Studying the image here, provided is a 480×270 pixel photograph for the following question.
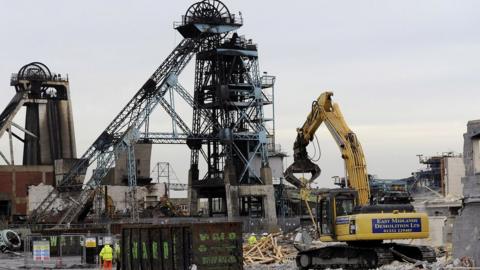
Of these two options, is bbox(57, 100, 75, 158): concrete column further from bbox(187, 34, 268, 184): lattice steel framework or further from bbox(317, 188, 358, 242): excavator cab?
bbox(317, 188, 358, 242): excavator cab

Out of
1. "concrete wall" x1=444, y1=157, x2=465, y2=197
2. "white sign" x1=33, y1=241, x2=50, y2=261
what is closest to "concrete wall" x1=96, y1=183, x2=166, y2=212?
"concrete wall" x1=444, y1=157, x2=465, y2=197

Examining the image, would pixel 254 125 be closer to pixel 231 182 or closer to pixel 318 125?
pixel 231 182

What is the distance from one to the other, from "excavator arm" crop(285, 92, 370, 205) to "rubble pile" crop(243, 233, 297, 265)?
130 inches

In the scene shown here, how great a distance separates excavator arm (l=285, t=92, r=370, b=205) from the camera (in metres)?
40.4

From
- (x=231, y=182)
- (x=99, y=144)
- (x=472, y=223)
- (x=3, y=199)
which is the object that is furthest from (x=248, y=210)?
(x=472, y=223)

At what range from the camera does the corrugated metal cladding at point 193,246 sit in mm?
29953

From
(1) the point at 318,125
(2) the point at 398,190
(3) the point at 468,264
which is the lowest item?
(3) the point at 468,264

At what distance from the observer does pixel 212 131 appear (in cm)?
8925

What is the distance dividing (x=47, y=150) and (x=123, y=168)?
1304 cm

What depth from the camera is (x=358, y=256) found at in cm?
3328

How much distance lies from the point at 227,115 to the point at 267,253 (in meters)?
45.2

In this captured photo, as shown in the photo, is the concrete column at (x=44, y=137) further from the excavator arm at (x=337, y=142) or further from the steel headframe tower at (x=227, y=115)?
the excavator arm at (x=337, y=142)

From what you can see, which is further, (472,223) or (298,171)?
(298,171)

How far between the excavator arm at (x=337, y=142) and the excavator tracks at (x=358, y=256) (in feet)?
19.6
